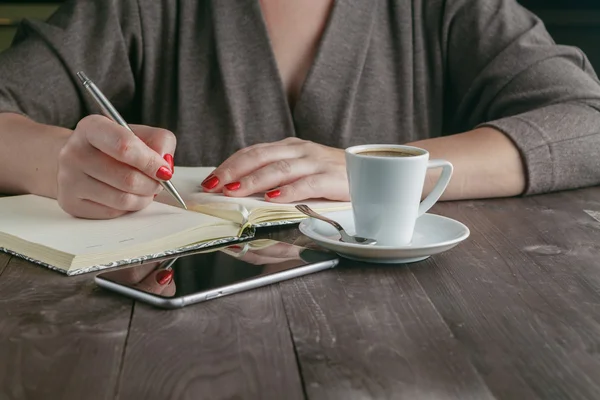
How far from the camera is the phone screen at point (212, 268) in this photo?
0.67 metres

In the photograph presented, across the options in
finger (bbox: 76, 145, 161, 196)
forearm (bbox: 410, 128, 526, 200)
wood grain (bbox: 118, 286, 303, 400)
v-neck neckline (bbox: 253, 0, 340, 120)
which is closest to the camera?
wood grain (bbox: 118, 286, 303, 400)

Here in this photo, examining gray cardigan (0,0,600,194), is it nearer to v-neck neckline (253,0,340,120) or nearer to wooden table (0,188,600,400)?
v-neck neckline (253,0,340,120)

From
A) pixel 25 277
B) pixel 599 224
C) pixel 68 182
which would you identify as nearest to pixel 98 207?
pixel 68 182

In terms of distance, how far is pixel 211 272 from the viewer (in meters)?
0.70

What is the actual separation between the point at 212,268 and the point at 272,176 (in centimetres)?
29

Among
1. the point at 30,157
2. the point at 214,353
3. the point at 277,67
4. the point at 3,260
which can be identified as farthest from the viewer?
the point at 277,67

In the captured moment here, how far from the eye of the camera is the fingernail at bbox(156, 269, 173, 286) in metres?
0.68

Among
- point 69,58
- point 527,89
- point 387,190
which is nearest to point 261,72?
point 69,58

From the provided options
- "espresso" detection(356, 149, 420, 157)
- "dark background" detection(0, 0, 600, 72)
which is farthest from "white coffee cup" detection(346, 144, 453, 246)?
"dark background" detection(0, 0, 600, 72)

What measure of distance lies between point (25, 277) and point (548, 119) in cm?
84

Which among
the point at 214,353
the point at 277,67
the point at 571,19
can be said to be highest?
the point at 214,353

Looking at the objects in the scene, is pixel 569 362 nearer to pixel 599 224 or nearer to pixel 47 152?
pixel 599 224

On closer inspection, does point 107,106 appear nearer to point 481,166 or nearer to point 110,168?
point 110,168

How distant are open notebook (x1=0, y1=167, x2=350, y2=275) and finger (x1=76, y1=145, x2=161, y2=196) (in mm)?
38
